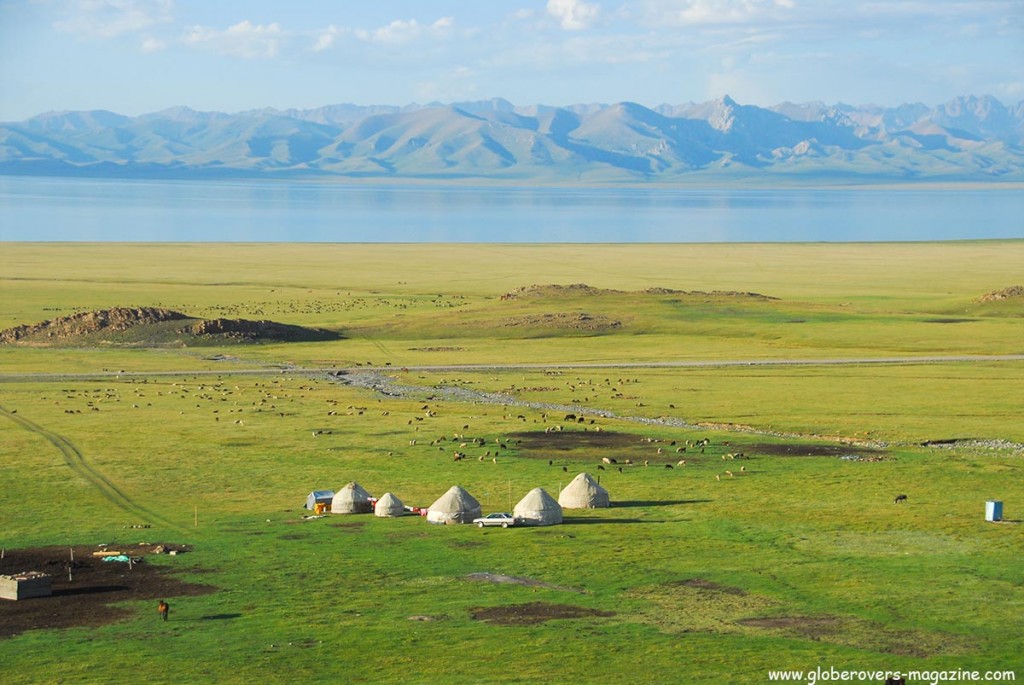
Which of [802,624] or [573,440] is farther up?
[802,624]

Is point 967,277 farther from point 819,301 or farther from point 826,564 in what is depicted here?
point 826,564

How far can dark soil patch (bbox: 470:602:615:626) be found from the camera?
41438mm

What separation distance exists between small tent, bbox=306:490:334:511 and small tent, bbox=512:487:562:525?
8465 millimetres

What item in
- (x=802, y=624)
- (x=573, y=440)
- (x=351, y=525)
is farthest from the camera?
(x=573, y=440)

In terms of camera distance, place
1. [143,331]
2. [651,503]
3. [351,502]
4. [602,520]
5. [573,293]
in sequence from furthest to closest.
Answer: [573,293], [143,331], [651,503], [351,502], [602,520]

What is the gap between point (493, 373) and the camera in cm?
10225

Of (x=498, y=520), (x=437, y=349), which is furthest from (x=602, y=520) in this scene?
(x=437, y=349)

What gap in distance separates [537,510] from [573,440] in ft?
64.5

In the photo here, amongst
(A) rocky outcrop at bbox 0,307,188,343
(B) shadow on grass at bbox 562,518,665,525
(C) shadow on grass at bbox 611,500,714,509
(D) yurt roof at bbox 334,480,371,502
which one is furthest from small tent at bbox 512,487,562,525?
(A) rocky outcrop at bbox 0,307,188,343

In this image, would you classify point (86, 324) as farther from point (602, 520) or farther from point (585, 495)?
point (602, 520)

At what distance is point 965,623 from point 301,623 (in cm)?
1926

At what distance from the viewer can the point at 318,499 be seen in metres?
58.2

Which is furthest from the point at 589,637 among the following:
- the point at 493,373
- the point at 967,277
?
the point at 967,277

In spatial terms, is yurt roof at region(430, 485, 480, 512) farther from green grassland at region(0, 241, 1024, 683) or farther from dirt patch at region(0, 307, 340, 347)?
dirt patch at region(0, 307, 340, 347)
